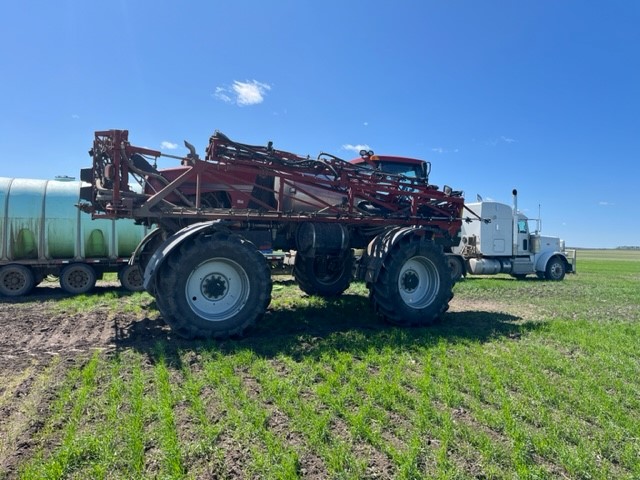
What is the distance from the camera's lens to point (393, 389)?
411 centimetres

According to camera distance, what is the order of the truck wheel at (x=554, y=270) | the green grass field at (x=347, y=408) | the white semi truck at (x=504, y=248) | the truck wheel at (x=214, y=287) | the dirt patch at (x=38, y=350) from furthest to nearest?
the truck wheel at (x=554, y=270) → the white semi truck at (x=504, y=248) → the truck wheel at (x=214, y=287) → the dirt patch at (x=38, y=350) → the green grass field at (x=347, y=408)

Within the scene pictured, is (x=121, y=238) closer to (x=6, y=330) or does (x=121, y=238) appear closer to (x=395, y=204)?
(x=6, y=330)

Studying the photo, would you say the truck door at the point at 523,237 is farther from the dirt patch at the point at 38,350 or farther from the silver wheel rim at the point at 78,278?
the silver wheel rim at the point at 78,278

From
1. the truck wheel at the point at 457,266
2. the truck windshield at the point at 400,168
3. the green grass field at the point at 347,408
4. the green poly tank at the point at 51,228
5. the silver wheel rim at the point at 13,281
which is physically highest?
the truck windshield at the point at 400,168

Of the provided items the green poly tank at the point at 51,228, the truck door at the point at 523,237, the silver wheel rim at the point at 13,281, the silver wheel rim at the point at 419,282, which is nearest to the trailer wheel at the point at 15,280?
the silver wheel rim at the point at 13,281

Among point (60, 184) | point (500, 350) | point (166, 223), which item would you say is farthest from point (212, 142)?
point (60, 184)

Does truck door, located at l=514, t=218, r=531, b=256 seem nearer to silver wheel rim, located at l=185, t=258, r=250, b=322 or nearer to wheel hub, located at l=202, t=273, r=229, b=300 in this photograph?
silver wheel rim, located at l=185, t=258, r=250, b=322

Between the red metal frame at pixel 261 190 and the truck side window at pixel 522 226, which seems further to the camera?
the truck side window at pixel 522 226

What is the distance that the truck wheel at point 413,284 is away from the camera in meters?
7.00

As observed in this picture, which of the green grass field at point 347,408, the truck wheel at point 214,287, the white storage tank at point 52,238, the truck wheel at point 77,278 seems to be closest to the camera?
the green grass field at point 347,408

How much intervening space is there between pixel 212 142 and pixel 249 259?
2.01 m

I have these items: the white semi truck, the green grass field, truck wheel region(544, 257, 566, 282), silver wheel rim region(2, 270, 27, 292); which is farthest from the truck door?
A: silver wheel rim region(2, 270, 27, 292)

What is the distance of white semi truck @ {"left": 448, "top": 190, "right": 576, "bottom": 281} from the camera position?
1695cm

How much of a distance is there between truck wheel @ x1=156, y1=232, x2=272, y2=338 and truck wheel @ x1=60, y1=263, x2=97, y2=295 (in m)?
7.41
